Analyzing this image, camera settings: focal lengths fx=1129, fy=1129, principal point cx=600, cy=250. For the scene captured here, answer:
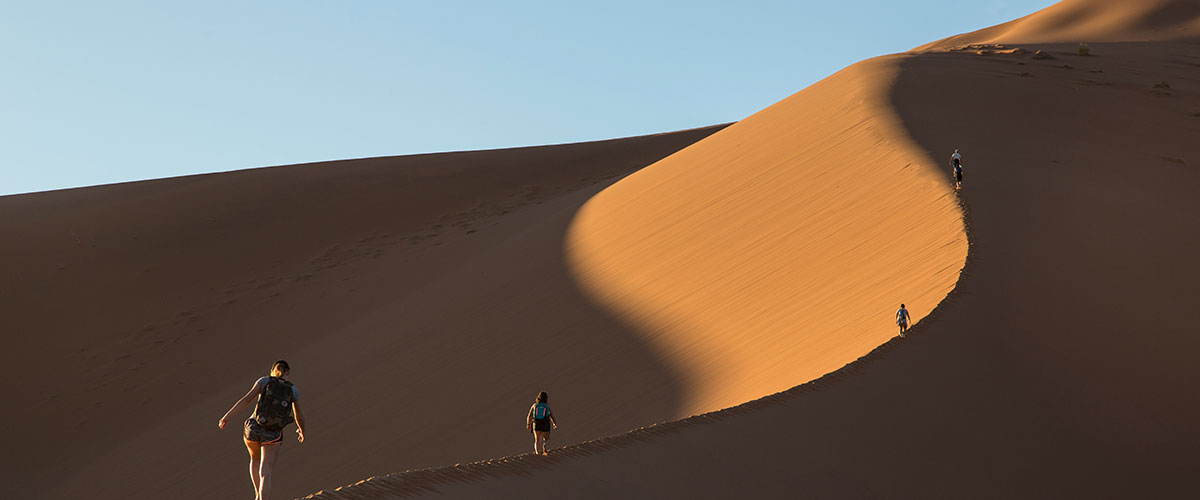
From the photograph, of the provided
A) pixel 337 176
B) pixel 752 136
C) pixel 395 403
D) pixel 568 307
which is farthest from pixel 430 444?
pixel 337 176

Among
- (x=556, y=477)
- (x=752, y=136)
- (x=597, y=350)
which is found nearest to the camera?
(x=556, y=477)

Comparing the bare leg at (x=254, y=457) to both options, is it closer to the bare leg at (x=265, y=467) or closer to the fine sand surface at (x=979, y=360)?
the bare leg at (x=265, y=467)

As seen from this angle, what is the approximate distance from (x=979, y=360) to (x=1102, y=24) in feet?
139

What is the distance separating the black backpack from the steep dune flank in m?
38.3

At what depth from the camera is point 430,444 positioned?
40.2 ft

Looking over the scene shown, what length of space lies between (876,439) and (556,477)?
2145 millimetres

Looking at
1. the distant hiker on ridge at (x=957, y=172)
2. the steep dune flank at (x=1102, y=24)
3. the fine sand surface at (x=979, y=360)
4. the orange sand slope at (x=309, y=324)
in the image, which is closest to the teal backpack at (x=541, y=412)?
the fine sand surface at (x=979, y=360)

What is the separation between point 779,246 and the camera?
47.7 feet

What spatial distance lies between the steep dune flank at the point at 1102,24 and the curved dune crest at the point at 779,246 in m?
23.5

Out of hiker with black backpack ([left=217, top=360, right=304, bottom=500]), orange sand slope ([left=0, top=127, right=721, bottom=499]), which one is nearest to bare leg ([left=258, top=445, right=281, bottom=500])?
hiker with black backpack ([left=217, top=360, right=304, bottom=500])

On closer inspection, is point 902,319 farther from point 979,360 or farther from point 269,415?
point 269,415

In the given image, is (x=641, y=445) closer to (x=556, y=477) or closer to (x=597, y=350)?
(x=556, y=477)

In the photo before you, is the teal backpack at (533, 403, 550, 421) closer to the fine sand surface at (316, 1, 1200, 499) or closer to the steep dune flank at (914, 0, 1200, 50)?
the fine sand surface at (316, 1, 1200, 499)

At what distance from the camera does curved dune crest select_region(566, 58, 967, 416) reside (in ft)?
34.5
